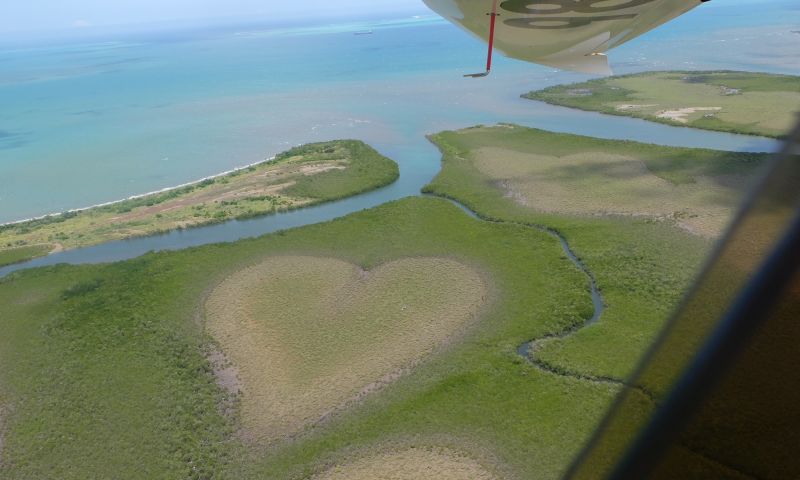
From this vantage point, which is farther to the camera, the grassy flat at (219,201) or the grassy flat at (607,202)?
the grassy flat at (219,201)

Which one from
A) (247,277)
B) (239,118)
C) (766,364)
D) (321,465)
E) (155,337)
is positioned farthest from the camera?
(239,118)

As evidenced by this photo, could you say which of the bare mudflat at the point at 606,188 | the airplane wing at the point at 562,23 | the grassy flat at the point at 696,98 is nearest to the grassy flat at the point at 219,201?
the bare mudflat at the point at 606,188

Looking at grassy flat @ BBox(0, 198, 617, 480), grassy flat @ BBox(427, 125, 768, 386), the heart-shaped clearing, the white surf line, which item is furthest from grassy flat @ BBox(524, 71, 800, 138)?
the white surf line

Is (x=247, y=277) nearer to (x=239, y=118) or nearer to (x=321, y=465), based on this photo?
(x=321, y=465)

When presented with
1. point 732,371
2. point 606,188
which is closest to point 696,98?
point 606,188

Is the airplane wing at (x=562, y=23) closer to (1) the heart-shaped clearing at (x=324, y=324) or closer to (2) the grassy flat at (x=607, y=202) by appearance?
(2) the grassy flat at (x=607, y=202)

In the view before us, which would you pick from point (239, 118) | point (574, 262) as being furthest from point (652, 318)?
point (239, 118)

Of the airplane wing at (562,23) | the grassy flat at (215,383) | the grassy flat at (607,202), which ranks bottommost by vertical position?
the grassy flat at (215,383)
